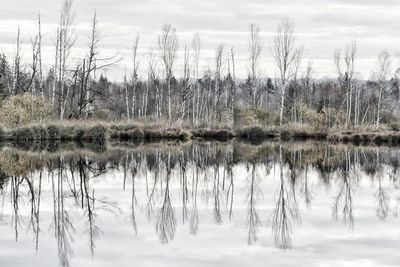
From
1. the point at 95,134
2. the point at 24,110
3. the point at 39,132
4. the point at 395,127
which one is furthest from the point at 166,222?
the point at 395,127

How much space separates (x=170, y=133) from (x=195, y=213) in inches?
1159

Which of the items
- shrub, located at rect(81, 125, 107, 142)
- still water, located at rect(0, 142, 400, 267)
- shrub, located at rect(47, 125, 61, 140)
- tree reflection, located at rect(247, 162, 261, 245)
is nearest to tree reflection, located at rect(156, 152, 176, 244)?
still water, located at rect(0, 142, 400, 267)

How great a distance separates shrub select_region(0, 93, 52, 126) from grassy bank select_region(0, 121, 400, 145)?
1.39 metres

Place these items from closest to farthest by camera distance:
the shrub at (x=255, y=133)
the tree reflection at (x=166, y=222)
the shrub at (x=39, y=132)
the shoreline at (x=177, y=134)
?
the tree reflection at (x=166, y=222), the shrub at (x=39, y=132), the shoreline at (x=177, y=134), the shrub at (x=255, y=133)

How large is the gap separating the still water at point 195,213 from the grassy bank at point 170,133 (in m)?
12.4

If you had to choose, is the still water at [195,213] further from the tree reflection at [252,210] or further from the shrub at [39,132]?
the shrub at [39,132]

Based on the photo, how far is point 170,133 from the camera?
4197cm

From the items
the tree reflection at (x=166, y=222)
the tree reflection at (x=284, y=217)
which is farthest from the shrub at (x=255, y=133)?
the tree reflection at (x=166, y=222)

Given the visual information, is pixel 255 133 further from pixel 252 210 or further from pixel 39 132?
pixel 252 210

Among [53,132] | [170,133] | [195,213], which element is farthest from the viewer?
[170,133]

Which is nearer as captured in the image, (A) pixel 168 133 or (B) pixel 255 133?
(A) pixel 168 133

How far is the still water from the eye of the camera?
8.89 metres

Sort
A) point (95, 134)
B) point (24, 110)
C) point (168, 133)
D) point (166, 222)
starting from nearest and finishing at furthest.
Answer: point (166, 222)
point (24, 110)
point (95, 134)
point (168, 133)

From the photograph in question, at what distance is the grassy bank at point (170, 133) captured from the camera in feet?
120
